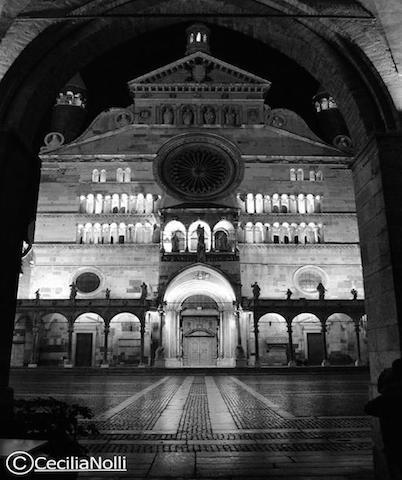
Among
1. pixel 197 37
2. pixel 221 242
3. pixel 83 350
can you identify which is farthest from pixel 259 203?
pixel 83 350

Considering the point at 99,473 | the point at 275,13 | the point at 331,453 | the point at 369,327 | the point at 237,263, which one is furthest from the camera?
the point at 237,263

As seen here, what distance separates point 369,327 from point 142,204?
3165cm

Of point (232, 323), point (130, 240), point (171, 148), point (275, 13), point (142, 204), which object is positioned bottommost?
point (232, 323)

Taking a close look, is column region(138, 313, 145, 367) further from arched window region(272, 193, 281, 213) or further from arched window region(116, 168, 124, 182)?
arched window region(272, 193, 281, 213)

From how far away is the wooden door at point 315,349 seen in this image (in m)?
35.0

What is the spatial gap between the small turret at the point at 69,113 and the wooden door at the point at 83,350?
1845 cm

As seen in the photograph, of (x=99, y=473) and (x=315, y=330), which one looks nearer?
(x=99, y=473)

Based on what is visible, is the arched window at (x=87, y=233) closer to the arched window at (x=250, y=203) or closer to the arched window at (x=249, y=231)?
the arched window at (x=249, y=231)

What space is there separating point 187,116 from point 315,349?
67.6 feet

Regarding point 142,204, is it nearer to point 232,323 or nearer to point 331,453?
point 232,323

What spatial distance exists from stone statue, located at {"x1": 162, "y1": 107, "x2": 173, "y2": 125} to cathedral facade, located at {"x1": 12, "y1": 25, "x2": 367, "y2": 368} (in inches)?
3.7

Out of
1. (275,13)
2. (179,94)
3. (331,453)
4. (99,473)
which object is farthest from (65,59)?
(179,94)

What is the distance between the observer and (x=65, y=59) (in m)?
8.03

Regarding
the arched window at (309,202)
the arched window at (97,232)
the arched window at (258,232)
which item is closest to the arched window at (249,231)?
the arched window at (258,232)
